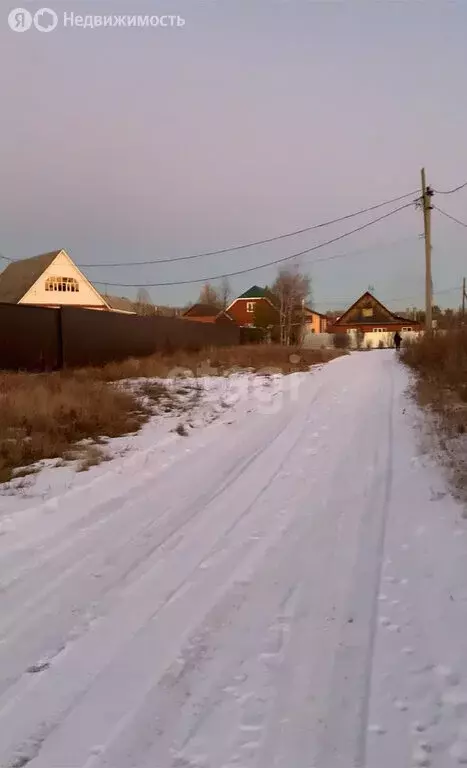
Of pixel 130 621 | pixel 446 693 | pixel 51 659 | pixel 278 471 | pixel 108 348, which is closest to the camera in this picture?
pixel 446 693

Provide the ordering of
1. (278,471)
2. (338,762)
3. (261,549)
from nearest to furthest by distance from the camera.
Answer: (338,762) → (261,549) → (278,471)

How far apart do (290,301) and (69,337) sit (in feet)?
109

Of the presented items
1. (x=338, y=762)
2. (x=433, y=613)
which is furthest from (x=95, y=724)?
(x=433, y=613)

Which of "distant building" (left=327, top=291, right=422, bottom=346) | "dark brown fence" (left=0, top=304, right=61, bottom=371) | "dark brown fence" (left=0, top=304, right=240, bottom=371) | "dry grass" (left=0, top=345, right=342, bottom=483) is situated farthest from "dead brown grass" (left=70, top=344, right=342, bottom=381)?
"distant building" (left=327, top=291, right=422, bottom=346)

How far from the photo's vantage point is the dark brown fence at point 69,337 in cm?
1341

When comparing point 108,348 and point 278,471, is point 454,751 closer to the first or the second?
point 278,471

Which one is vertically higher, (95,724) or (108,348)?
(108,348)

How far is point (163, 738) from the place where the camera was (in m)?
2.23

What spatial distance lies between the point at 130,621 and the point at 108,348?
14.7 metres

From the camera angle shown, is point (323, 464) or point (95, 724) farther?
point (323, 464)

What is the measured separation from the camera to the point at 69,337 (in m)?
14.9

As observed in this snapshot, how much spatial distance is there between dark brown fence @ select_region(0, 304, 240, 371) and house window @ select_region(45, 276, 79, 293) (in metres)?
20.8

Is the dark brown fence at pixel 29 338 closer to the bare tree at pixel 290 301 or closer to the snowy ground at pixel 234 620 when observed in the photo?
the snowy ground at pixel 234 620

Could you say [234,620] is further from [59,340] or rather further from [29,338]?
[59,340]
